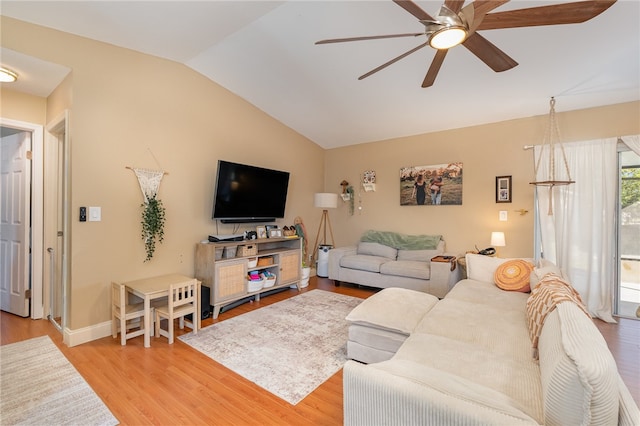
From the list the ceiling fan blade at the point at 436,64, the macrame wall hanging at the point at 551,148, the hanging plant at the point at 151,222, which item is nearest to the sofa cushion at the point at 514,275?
the macrame wall hanging at the point at 551,148

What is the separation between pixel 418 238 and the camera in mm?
4586

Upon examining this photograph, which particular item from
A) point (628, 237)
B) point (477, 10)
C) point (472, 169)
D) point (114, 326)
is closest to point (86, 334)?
point (114, 326)

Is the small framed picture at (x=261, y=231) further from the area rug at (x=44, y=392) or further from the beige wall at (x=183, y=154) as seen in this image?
the area rug at (x=44, y=392)

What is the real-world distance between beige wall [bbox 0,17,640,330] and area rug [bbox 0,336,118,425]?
374 mm

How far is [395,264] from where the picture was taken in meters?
4.16

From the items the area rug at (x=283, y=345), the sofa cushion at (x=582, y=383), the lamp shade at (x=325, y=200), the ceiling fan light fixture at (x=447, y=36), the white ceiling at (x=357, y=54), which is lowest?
the area rug at (x=283, y=345)

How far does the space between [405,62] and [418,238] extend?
8.71 ft

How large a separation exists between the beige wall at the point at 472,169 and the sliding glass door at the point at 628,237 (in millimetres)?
424

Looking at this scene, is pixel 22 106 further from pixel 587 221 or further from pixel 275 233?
pixel 587 221

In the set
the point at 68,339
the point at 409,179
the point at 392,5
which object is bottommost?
the point at 68,339

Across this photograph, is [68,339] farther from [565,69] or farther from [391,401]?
[565,69]

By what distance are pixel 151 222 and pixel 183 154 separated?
91cm

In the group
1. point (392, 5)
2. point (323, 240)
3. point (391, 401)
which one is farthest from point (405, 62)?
point (323, 240)

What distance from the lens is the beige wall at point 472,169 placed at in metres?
3.53
